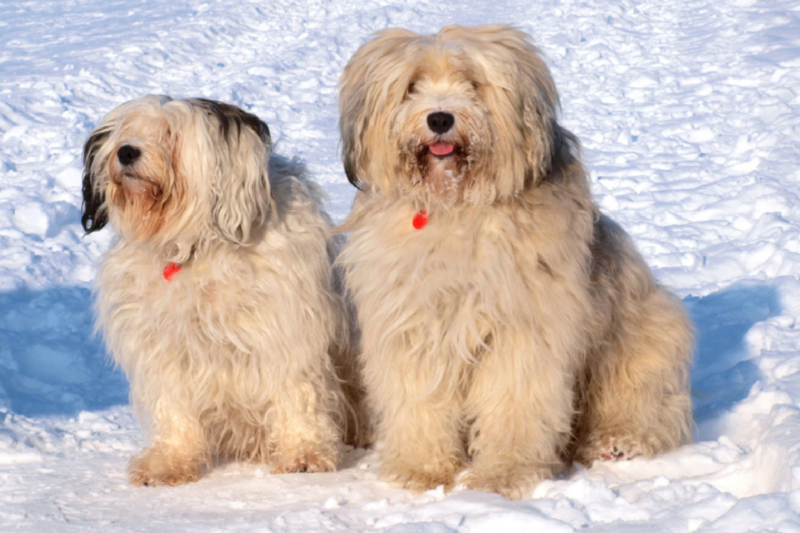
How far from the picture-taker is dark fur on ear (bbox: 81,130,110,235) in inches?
162

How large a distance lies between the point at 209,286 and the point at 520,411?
1.40 meters

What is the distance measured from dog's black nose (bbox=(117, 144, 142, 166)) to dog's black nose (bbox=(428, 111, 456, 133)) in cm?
131

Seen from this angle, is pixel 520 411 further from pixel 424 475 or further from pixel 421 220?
pixel 421 220

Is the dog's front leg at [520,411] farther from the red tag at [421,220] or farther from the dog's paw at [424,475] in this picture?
the red tag at [421,220]

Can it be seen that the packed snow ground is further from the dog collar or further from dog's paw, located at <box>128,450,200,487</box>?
the dog collar

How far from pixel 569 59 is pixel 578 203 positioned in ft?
29.6

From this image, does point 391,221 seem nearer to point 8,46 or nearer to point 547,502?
point 547,502

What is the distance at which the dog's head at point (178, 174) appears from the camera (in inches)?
155

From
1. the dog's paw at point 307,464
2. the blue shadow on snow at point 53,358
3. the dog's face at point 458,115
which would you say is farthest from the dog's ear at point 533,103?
the blue shadow on snow at point 53,358

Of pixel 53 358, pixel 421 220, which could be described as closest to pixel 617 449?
pixel 421 220

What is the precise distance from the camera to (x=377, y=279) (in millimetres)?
3615

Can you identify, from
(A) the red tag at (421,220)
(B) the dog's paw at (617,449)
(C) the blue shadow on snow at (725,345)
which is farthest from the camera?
(C) the blue shadow on snow at (725,345)

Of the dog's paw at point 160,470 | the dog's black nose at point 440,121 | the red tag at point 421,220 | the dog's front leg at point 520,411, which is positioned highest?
the dog's black nose at point 440,121

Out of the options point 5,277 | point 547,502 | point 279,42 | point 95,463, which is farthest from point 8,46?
point 547,502
